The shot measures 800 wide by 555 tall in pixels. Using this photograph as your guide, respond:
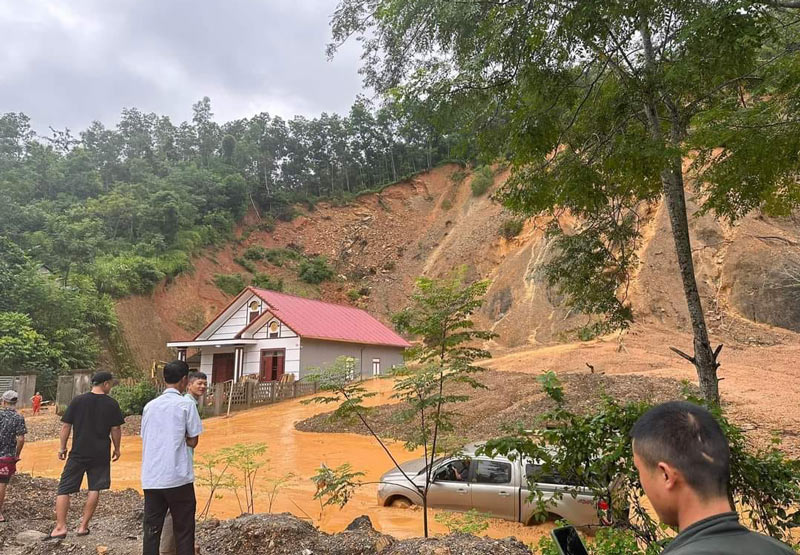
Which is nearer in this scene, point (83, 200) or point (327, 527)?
point (327, 527)

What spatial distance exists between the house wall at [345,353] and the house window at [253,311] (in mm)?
3710

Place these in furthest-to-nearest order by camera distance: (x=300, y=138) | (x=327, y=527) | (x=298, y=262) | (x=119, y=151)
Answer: (x=300, y=138)
(x=119, y=151)
(x=298, y=262)
(x=327, y=527)

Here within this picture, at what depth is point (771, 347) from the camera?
24.0 meters

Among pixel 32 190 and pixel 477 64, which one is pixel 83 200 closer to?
pixel 32 190

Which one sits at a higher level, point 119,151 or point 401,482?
point 119,151

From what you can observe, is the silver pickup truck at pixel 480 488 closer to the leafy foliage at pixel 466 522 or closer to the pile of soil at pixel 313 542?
the leafy foliage at pixel 466 522

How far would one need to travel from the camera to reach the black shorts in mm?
5324

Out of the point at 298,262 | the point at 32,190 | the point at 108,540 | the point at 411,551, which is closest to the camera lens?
the point at 411,551

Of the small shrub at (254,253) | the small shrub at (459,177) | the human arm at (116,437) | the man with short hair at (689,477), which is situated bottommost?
the human arm at (116,437)

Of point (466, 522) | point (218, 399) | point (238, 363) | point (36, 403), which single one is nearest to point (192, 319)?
point (238, 363)

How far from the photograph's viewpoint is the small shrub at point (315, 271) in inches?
2021

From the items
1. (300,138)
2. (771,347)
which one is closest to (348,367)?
(771,347)

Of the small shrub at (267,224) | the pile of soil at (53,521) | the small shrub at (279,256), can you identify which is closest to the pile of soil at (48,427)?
the pile of soil at (53,521)

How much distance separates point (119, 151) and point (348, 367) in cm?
6788
